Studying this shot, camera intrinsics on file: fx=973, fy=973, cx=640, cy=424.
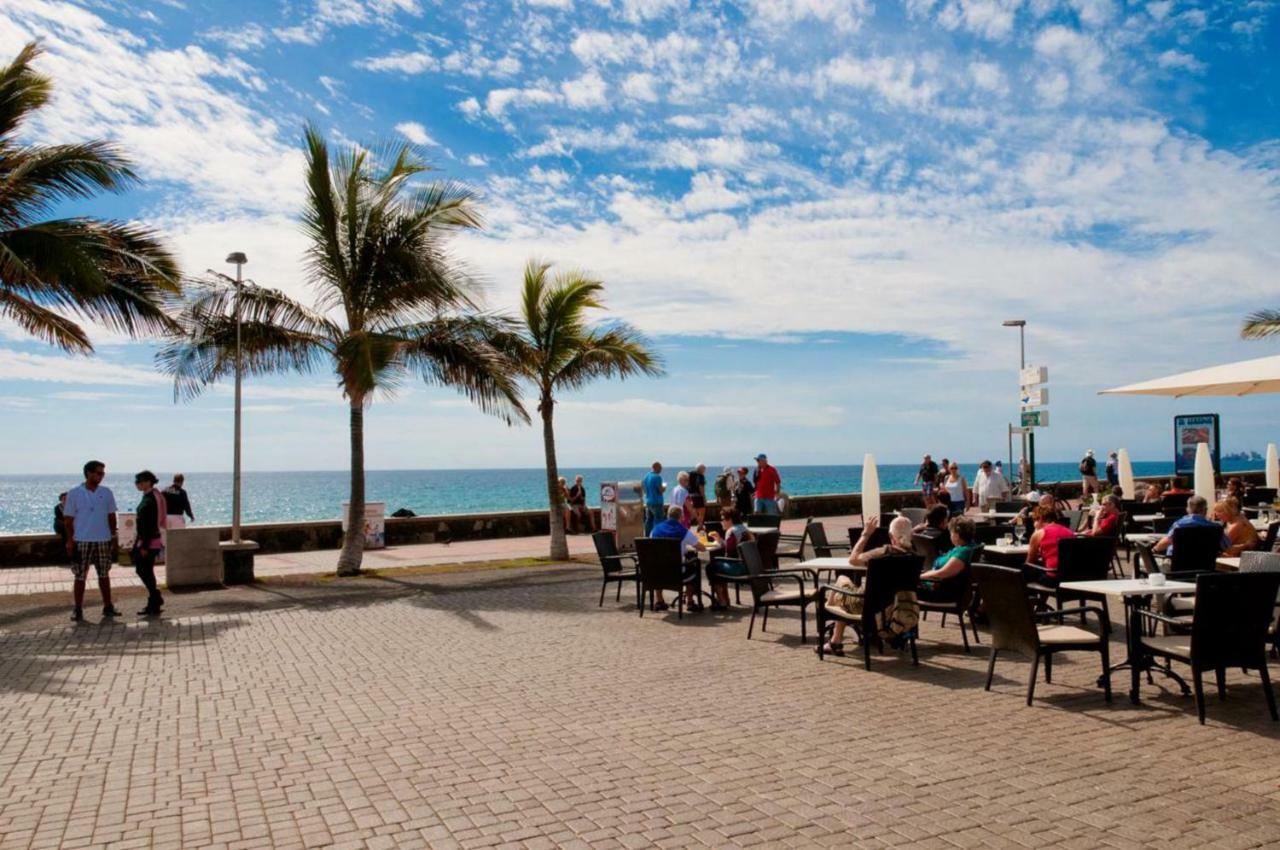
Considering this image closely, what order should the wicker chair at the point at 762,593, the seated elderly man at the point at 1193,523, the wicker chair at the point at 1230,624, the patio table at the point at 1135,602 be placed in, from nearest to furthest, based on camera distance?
the wicker chair at the point at 1230,624 < the patio table at the point at 1135,602 < the seated elderly man at the point at 1193,523 < the wicker chair at the point at 762,593

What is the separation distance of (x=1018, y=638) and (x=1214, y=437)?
2081 centimetres

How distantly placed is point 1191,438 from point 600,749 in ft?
76.8

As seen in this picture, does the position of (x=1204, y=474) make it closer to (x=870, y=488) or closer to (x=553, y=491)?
(x=870, y=488)

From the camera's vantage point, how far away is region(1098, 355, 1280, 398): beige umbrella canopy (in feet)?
40.6

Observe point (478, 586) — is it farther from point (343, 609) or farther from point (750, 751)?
point (750, 751)

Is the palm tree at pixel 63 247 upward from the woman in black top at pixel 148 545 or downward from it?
upward

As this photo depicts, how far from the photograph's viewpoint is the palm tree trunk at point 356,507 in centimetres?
1627

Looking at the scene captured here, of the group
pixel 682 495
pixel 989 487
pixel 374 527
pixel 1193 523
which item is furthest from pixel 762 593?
pixel 374 527

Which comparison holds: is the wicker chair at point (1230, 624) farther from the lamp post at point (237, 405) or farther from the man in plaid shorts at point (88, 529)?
the lamp post at point (237, 405)

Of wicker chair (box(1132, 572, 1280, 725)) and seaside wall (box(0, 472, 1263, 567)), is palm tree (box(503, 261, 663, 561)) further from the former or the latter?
wicker chair (box(1132, 572, 1280, 725))

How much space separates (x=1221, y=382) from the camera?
1264 centimetres

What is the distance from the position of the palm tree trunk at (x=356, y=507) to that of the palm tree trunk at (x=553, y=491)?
137 inches

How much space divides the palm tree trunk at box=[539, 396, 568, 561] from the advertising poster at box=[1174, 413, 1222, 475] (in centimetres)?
1574

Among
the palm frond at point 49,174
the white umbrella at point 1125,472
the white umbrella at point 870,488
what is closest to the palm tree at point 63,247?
the palm frond at point 49,174
